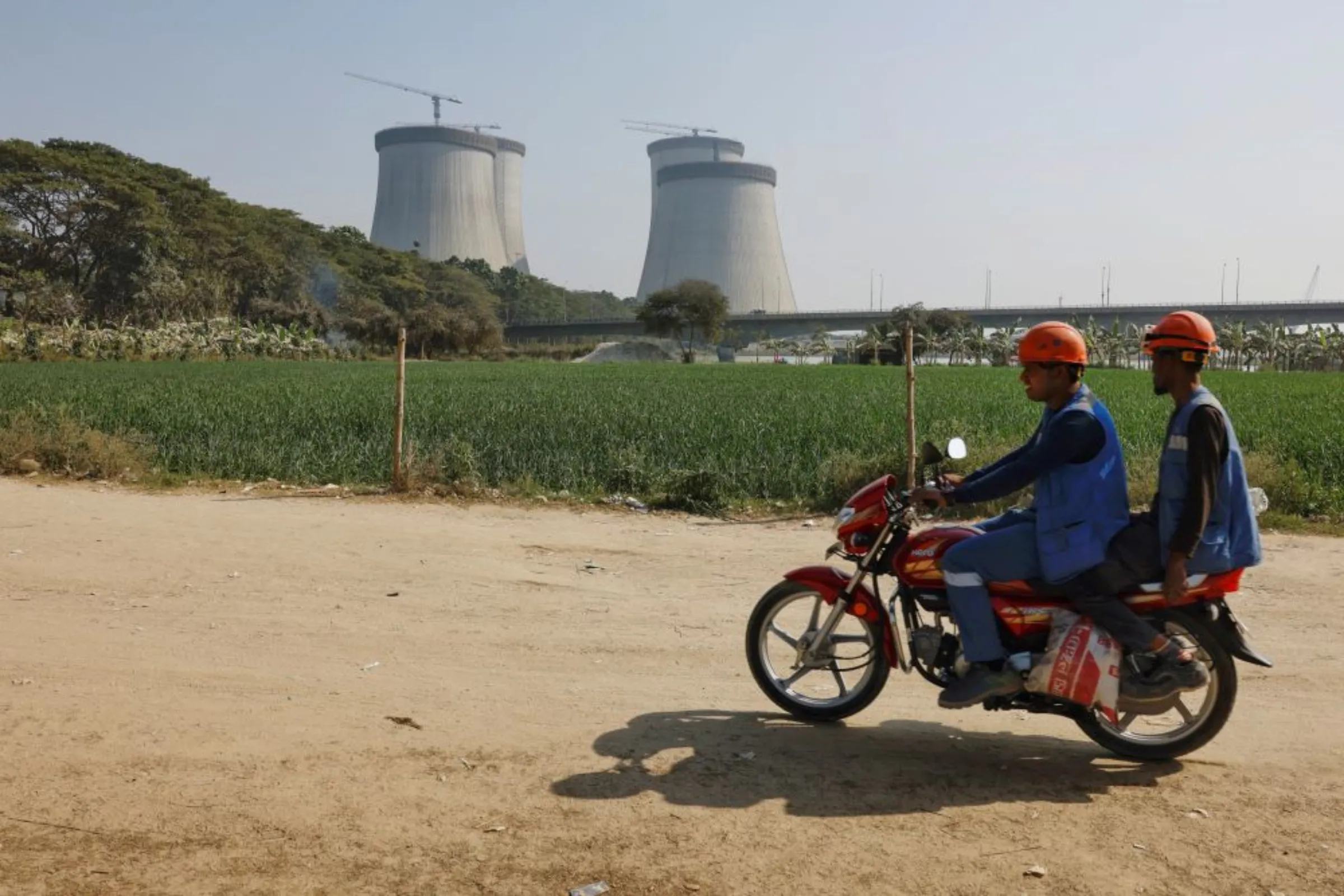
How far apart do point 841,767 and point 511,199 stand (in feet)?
384

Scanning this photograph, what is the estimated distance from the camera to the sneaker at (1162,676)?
12.9ft

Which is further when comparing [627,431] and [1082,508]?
[627,431]

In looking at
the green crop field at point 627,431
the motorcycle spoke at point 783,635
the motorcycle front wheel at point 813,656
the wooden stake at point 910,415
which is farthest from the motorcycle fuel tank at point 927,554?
the green crop field at point 627,431

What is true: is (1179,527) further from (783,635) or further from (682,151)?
(682,151)

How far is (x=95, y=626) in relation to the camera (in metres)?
5.68

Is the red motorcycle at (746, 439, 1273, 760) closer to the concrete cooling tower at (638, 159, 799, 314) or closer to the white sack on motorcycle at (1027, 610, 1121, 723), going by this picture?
the white sack on motorcycle at (1027, 610, 1121, 723)

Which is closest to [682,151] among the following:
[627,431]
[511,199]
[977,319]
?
[511,199]

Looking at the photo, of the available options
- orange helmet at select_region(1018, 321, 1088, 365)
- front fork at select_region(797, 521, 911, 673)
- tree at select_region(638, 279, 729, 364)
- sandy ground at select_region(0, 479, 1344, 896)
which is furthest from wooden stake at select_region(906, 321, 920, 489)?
tree at select_region(638, 279, 729, 364)

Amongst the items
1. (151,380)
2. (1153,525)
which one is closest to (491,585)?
(1153,525)

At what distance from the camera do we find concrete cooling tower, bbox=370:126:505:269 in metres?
95.1

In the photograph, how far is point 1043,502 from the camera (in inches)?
154

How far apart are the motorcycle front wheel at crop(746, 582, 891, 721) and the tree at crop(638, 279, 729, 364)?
3037 inches

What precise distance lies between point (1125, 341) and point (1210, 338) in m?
77.1

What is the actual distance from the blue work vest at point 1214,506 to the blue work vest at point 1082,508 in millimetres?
131
